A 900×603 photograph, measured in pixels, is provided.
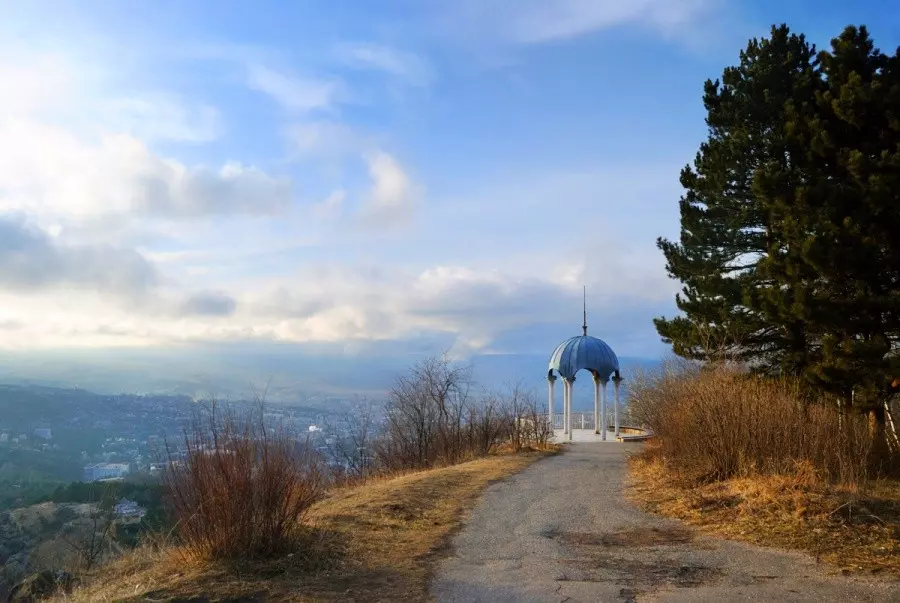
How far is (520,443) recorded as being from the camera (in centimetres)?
2383

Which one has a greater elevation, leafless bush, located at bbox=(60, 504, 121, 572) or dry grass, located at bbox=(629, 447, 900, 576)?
dry grass, located at bbox=(629, 447, 900, 576)

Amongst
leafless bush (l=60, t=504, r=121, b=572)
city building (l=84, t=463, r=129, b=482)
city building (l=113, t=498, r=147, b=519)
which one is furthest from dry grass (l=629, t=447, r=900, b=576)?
city building (l=84, t=463, r=129, b=482)

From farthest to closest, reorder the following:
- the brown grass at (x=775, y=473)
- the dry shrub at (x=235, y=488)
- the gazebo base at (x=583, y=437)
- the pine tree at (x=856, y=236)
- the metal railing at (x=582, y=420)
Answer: the metal railing at (x=582, y=420), the gazebo base at (x=583, y=437), the pine tree at (x=856, y=236), the brown grass at (x=775, y=473), the dry shrub at (x=235, y=488)

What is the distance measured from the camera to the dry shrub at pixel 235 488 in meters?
7.30

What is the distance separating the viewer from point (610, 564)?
7785 mm

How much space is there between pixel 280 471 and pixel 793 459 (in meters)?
8.55

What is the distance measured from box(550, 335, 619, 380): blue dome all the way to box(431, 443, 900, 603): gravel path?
1731 cm

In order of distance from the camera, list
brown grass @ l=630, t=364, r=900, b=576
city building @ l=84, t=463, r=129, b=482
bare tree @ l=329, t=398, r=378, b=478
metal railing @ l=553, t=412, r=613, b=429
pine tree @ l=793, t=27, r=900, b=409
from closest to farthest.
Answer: brown grass @ l=630, t=364, r=900, b=576 → pine tree @ l=793, t=27, r=900, b=409 → city building @ l=84, t=463, r=129, b=482 → bare tree @ l=329, t=398, r=378, b=478 → metal railing @ l=553, t=412, r=613, b=429

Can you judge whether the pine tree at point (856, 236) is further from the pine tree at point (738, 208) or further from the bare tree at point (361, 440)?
the bare tree at point (361, 440)

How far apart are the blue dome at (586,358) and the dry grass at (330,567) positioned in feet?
59.7

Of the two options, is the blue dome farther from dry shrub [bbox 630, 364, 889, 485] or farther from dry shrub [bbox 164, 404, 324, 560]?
dry shrub [bbox 164, 404, 324, 560]

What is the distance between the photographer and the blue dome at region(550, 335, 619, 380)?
29406 mm

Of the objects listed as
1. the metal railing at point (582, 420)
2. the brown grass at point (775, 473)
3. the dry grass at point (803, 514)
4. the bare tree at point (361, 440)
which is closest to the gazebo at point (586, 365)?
the metal railing at point (582, 420)

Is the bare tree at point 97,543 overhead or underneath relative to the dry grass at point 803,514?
underneath
